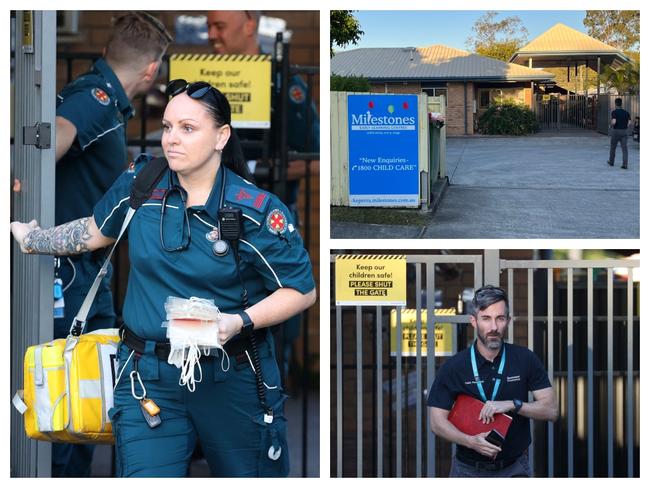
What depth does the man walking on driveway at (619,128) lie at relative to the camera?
4684mm

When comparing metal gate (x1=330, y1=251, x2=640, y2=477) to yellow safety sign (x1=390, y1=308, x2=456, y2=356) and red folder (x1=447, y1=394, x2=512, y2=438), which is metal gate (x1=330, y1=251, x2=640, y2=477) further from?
red folder (x1=447, y1=394, x2=512, y2=438)

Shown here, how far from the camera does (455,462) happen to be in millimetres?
4816

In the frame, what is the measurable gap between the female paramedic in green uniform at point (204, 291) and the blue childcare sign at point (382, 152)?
794 millimetres

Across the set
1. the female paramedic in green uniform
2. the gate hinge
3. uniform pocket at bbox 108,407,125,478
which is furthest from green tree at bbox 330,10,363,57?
uniform pocket at bbox 108,407,125,478

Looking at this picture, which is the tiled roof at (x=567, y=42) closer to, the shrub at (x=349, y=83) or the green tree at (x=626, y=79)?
the green tree at (x=626, y=79)

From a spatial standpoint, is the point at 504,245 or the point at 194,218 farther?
the point at 504,245

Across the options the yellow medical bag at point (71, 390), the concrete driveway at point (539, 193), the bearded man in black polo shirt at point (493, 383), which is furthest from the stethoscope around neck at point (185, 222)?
the bearded man in black polo shirt at point (493, 383)

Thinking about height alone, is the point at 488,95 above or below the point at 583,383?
above

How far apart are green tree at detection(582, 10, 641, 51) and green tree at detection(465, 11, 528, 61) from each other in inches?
10.3
